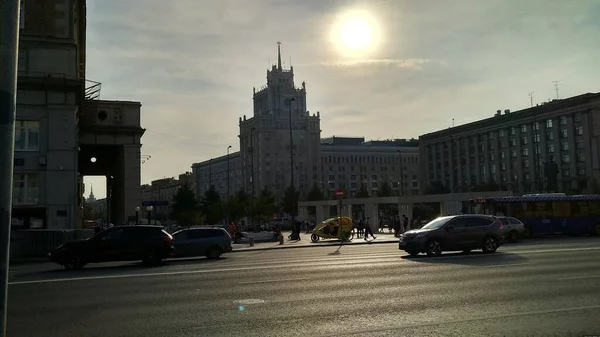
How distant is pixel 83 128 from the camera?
46438 mm

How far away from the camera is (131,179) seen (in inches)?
1890

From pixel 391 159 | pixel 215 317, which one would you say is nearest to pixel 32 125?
pixel 215 317

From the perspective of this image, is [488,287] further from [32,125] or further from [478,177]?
[478,177]

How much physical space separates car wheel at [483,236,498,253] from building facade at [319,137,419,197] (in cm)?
14225

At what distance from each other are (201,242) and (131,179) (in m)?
24.7

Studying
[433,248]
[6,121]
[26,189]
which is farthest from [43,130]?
[6,121]

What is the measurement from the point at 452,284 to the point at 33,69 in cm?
3265

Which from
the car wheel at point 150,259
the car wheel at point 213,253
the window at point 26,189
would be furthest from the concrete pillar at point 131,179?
the car wheel at point 150,259

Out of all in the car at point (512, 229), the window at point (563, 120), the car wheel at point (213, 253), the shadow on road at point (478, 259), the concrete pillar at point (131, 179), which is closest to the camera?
the shadow on road at point (478, 259)

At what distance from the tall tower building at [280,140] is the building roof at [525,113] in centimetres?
3838

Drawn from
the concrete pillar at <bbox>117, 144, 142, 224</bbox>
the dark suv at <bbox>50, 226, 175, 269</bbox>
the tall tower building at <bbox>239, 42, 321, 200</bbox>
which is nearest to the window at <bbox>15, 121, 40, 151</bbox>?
the concrete pillar at <bbox>117, 144, 142, 224</bbox>

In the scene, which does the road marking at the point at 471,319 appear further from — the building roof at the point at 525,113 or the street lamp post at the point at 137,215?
the building roof at the point at 525,113

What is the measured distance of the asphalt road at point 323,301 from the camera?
849 centimetres

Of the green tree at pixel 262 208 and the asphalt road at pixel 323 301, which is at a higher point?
the green tree at pixel 262 208
